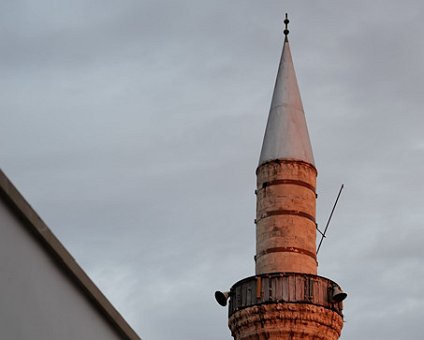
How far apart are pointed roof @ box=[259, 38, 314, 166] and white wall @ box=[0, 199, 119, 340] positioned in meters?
13.0

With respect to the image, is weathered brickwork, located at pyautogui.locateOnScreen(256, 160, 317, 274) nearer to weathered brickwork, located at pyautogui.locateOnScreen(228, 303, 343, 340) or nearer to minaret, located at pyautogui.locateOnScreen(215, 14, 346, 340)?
minaret, located at pyautogui.locateOnScreen(215, 14, 346, 340)

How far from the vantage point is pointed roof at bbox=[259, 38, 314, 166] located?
17.8 metres

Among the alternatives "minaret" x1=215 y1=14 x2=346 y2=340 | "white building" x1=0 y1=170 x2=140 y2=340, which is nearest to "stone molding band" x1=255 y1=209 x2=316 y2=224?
"minaret" x1=215 y1=14 x2=346 y2=340

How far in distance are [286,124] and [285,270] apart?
9.92 ft

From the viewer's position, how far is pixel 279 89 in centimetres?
1883

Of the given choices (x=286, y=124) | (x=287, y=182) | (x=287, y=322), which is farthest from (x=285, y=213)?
(x=286, y=124)

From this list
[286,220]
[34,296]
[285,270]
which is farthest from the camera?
[286,220]

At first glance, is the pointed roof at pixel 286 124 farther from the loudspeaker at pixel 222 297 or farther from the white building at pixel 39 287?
the white building at pixel 39 287

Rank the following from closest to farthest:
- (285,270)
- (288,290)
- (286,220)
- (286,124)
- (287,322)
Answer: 1. (287,322)
2. (288,290)
3. (285,270)
4. (286,220)
5. (286,124)

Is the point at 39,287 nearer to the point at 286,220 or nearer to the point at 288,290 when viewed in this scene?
the point at 288,290

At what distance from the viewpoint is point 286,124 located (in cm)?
1828

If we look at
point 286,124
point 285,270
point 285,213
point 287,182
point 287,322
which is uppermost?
point 286,124

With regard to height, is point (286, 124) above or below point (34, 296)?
above

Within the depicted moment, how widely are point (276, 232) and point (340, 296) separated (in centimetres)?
154
